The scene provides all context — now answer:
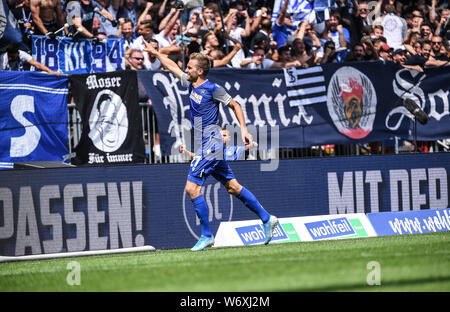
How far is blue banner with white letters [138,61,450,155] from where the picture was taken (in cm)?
1300

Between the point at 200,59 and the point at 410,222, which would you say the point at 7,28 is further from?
the point at 410,222

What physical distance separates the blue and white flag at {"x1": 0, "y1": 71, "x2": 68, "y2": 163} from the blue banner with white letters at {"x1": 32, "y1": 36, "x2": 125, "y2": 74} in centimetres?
58

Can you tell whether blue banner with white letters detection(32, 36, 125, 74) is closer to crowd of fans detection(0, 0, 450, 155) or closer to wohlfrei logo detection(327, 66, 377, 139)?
crowd of fans detection(0, 0, 450, 155)

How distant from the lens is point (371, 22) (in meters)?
19.3

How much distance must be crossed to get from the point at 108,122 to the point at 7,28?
2.23 meters

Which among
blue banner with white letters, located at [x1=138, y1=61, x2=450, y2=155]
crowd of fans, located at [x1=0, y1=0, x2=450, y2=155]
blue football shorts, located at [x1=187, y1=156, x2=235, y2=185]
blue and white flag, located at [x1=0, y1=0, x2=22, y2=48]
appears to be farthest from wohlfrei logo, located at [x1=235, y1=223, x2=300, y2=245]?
blue and white flag, located at [x1=0, y1=0, x2=22, y2=48]

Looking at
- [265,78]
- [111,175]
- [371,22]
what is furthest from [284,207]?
[371,22]

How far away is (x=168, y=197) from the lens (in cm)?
1280

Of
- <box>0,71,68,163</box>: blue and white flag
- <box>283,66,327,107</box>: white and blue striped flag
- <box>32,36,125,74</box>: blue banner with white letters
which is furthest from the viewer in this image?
<box>283,66,327,107</box>: white and blue striped flag

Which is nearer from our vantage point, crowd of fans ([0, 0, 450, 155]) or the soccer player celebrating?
the soccer player celebrating

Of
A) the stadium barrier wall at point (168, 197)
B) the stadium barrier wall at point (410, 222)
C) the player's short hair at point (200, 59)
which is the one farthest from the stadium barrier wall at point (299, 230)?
the player's short hair at point (200, 59)

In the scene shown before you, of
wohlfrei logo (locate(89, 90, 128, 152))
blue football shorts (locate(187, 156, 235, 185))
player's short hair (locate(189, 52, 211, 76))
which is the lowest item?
blue football shorts (locate(187, 156, 235, 185))

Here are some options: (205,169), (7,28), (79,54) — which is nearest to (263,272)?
(205,169)
